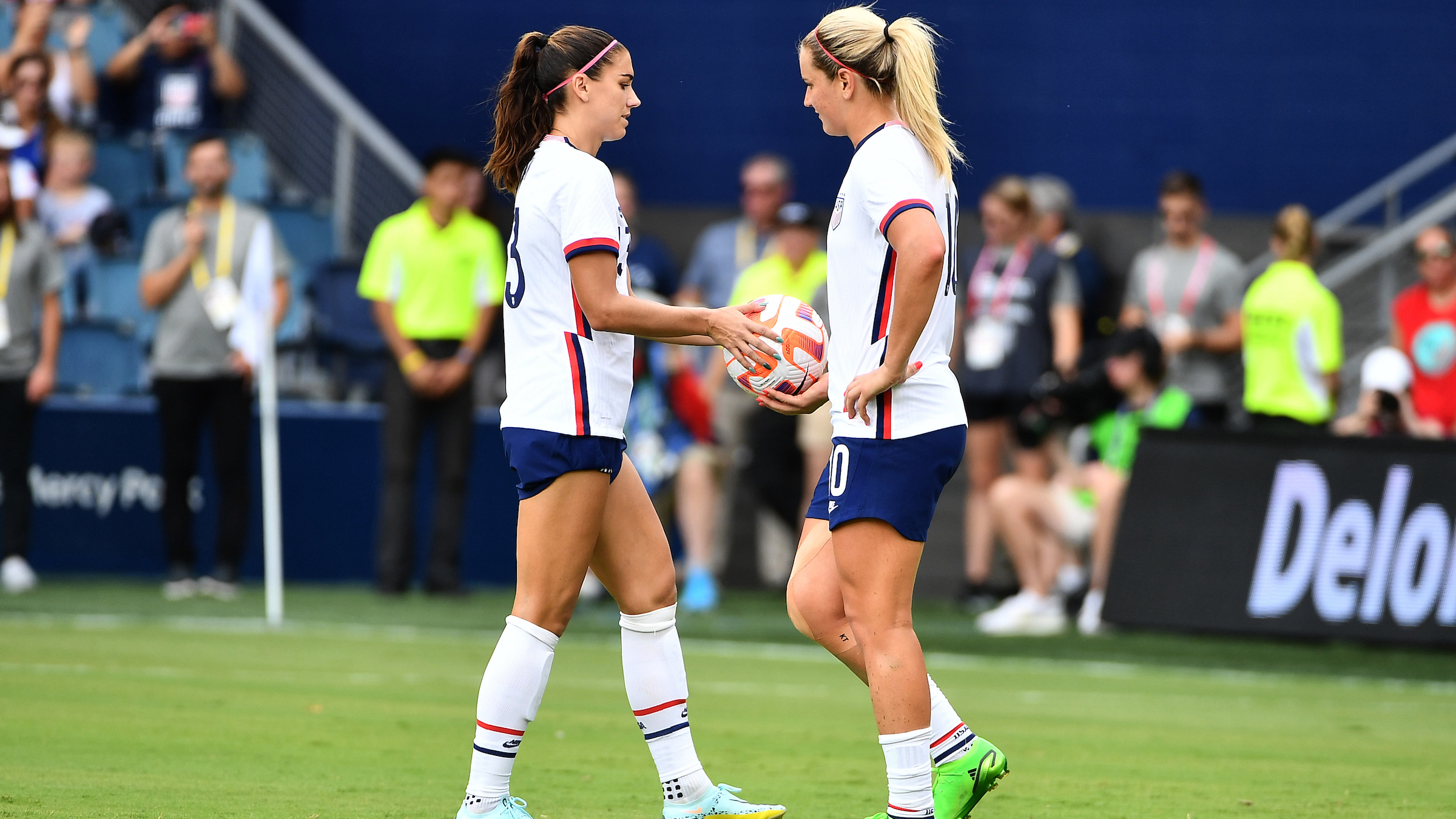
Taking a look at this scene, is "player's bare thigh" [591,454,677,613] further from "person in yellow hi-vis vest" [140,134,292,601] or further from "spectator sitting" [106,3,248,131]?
"spectator sitting" [106,3,248,131]

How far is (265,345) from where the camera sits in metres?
10.8

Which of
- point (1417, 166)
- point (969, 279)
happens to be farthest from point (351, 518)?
point (1417, 166)

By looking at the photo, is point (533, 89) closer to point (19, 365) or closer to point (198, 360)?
point (198, 360)

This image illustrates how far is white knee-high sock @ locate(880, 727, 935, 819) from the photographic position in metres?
4.62

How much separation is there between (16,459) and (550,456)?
26.7 ft

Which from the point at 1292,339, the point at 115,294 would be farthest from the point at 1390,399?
the point at 115,294

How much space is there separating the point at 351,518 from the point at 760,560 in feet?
10.1

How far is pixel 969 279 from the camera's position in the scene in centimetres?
1205

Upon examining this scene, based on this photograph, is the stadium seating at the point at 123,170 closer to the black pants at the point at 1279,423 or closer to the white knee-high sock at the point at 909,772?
A: the black pants at the point at 1279,423

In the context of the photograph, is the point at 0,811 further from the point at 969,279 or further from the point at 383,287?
the point at 969,279

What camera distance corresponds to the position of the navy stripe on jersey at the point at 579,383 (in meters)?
4.79

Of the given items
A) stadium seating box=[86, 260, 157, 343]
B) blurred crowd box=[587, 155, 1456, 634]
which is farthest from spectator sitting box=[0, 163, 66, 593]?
blurred crowd box=[587, 155, 1456, 634]

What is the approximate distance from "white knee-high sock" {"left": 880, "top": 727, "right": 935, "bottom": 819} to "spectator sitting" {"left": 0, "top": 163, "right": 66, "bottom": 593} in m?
8.55

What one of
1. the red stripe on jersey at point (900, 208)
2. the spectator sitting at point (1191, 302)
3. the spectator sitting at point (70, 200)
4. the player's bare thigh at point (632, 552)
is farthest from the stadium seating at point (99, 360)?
the red stripe on jersey at point (900, 208)
